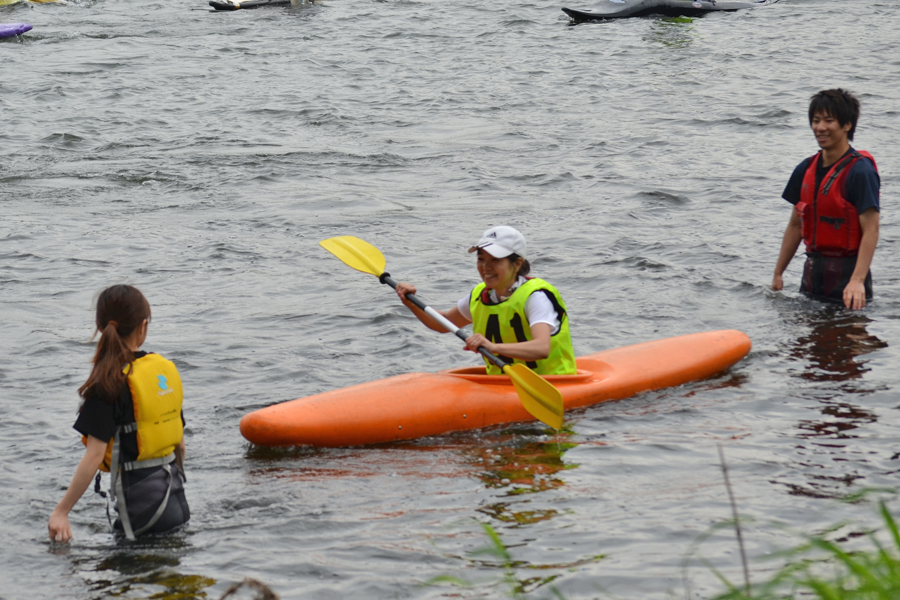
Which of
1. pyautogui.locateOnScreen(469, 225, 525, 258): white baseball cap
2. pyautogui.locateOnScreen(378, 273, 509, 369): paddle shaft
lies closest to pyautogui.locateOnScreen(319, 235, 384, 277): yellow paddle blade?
pyautogui.locateOnScreen(378, 273, 509, 369): paddle shaft

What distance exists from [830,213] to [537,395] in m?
2.15

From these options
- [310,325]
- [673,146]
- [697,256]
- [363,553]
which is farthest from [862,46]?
[363,553]

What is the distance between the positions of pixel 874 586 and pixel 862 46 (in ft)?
52.5

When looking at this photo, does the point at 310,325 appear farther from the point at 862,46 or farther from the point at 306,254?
the point at 862,46

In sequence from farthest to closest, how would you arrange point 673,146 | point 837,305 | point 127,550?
point 673,146 → point 837,305 → point 127,550

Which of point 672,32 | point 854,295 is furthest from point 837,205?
point 672,32

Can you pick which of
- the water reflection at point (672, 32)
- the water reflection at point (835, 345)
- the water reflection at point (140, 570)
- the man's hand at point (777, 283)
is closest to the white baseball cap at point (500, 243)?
the water reflection at point (140, 570)

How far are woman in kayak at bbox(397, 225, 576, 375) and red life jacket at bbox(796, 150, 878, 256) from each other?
1.72 meters

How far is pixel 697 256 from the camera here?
757 centimetres

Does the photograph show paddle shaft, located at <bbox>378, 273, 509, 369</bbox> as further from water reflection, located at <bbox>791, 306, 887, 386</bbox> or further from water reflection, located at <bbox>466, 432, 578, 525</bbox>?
water reflection, located at <bbox>791, 306, 887, 386</bbox>

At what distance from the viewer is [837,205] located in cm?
520

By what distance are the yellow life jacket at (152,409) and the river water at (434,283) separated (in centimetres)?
37

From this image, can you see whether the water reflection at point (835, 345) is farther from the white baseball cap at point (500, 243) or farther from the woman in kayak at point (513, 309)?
the white baseball cap at point (500, 243)

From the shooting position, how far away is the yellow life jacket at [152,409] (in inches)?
123
